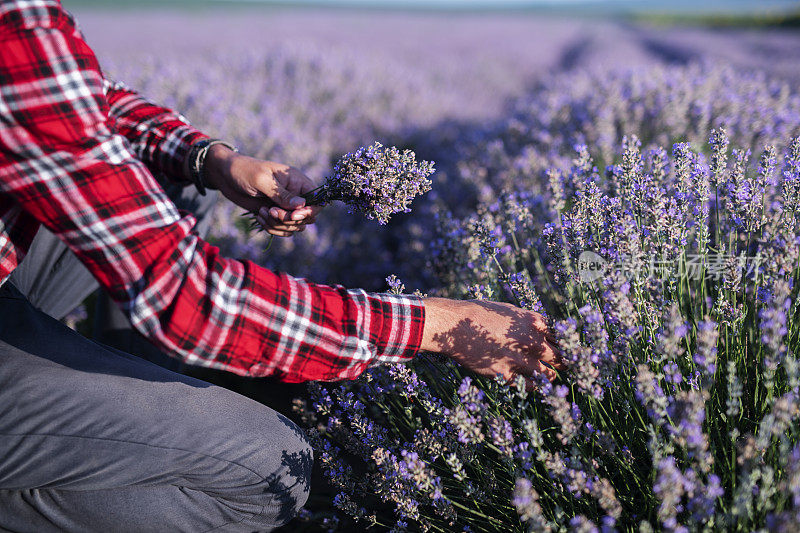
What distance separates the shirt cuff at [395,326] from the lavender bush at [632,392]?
16 cm

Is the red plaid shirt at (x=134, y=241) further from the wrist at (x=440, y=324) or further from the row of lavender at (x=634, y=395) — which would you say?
the row of lavender at (x=634, y=395)

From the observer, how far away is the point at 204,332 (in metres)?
1.10

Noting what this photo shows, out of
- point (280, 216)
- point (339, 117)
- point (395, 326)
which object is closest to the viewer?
point (395, 326)

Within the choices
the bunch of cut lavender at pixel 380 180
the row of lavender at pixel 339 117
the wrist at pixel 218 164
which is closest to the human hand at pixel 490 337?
the bunch of cut lavender at pixel 380 180

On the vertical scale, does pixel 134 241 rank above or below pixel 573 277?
above

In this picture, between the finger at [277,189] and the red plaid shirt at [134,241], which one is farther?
the finger at [277,189]

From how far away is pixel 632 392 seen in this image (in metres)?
1.29

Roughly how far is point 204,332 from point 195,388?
0.41 m

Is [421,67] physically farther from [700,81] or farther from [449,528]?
[449,528]

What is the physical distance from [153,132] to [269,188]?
0.49m

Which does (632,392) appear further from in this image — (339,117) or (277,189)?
(339,117)

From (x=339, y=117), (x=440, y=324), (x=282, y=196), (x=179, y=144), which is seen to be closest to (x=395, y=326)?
(x=440, y=324)

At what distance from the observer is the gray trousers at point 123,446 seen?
1298mm

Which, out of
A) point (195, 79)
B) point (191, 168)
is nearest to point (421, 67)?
point (195, 79)
